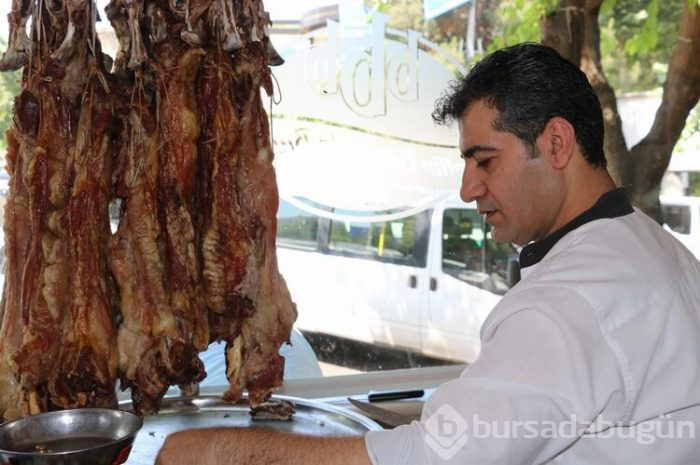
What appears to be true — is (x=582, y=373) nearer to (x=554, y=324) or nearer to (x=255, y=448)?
(x=554, y=324)

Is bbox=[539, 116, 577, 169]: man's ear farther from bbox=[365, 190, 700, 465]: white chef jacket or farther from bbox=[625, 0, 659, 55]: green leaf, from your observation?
bbox=[625, 0, 659, 55]: green leaf

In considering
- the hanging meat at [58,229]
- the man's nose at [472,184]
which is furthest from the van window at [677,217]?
the hanging meat at [58,229]

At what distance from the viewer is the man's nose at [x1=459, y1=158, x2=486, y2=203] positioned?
6.64ft

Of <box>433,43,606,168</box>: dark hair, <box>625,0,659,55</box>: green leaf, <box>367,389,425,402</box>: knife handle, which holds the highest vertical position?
<box>625,0,659,55</box>: green leaf

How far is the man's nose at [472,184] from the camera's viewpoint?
79.7 inches

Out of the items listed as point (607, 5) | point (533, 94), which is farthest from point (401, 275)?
point (533, 94)

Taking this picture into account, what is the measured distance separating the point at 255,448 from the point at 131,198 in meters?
0.92

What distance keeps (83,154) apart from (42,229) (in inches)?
9.8

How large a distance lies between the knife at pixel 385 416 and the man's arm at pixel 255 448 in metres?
1.00

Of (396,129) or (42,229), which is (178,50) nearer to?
(42,229)

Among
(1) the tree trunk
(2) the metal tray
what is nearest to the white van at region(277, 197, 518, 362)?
(1) the tree trunk

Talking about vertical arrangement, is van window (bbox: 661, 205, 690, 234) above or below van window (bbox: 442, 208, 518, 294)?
above

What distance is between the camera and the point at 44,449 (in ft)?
5.83

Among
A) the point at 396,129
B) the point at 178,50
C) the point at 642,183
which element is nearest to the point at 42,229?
the point at 178,50
